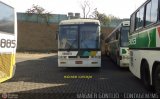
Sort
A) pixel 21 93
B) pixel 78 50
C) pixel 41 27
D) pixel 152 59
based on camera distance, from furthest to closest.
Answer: pixel 41 27 < pixel 78 50 < pixel 21 93 < pixel 152 59

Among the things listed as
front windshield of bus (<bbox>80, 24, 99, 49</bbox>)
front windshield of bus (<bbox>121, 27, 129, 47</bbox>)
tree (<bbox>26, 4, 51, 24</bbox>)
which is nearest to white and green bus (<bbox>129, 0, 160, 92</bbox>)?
front windshield of bus (<bbox>80, 24, 99, 49</bbox>)

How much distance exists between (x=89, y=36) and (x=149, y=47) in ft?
26.9

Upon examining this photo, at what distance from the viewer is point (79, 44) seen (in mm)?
18062

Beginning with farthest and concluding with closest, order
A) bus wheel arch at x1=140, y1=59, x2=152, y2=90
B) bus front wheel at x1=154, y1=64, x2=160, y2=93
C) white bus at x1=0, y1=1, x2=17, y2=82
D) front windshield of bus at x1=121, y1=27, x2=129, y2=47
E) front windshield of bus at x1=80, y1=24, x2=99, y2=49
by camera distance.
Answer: front windshield of bus at x1=121, y1=27, x2=129, y2=47
front windshield of bus at x1=80, y1=24, x2=99, y2=49
bus wheel arch at x1=140, y1=59, x2=152, y2=90
white bus at x1=0, y1=1, x2=17, y2=82
bus front wheel at x1=154, y1=64, x2=160, y2=93

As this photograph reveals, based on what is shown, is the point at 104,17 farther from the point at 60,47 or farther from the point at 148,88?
the point at 148,88

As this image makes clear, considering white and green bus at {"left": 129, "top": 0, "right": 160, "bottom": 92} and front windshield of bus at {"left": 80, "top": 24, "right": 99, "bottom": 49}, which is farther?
front windshield of bus at {"left": 80, "top": 24, "right": 99, "bottom": 49}

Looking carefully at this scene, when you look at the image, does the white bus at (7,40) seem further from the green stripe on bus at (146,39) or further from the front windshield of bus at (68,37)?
the front windshield of bus at (68,37)

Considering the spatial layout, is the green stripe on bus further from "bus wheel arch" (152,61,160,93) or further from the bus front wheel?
the bus front wheel

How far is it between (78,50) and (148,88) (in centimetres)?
739

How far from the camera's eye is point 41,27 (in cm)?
6081

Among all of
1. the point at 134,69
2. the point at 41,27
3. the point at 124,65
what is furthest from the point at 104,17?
the point at 134,69

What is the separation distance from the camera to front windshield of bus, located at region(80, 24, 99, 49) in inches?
708

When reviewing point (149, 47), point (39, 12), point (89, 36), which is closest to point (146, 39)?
point (149, 47)

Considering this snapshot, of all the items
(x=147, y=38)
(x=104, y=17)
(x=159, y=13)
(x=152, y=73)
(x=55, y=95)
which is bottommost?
(x=55, y=95)
